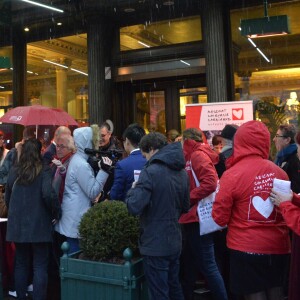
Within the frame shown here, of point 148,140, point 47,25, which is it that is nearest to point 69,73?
point 47,25

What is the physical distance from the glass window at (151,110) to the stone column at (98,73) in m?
0.81

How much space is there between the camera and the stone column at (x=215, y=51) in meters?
9.19

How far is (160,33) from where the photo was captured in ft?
34.3

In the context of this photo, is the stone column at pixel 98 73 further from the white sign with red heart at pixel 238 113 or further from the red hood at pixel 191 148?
the red hood at pixel 191 148

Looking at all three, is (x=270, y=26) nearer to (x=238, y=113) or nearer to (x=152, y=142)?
(x=238, y=113)

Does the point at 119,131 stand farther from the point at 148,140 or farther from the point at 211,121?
the point at 148,140

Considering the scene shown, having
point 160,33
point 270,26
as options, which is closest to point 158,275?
point 270,26

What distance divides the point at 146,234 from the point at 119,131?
23.7ft

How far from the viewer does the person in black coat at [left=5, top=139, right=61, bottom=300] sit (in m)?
4.81

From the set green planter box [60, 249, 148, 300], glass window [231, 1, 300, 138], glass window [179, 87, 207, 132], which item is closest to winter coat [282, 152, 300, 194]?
green planter box [60, 249, 148, 300]

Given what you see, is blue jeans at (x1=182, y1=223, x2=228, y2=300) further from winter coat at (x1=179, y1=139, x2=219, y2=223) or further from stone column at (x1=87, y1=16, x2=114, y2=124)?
stone column at (x1=87, y1=16, x2=114, y2=124)

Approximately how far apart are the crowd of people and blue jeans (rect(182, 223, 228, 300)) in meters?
0.01

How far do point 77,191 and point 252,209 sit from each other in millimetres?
2145

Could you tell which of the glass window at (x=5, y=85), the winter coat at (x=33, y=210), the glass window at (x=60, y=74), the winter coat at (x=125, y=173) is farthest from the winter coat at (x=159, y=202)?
the glass window at (x=5, y=85)
